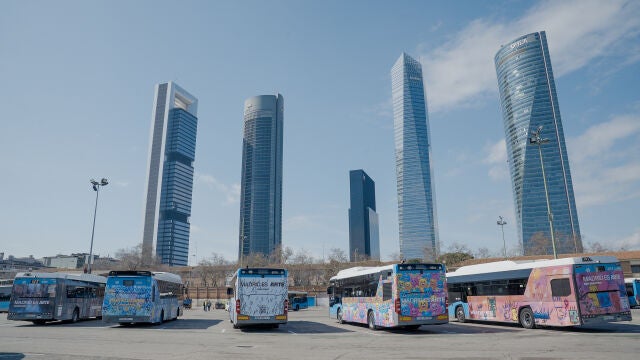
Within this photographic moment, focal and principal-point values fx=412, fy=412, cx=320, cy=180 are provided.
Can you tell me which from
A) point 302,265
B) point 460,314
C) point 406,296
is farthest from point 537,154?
point 406,296

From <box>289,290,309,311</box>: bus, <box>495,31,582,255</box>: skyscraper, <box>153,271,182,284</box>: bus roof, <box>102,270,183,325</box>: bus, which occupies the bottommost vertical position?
<box>289,290,309,311</box>: bus

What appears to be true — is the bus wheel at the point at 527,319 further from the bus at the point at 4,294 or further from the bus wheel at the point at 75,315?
the bus at the point at 4,294

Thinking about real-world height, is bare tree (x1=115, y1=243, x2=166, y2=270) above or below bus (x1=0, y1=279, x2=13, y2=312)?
above

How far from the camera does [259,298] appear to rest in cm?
1856

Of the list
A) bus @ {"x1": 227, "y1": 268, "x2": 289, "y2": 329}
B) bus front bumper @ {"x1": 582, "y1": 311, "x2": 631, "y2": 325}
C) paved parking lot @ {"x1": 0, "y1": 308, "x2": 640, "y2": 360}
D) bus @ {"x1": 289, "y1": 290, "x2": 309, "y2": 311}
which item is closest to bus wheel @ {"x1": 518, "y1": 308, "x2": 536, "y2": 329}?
bus front bumper @ {"x1": 582, "y1": 311, "x2": 631, "y2": 325}

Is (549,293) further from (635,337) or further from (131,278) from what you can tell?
(131,278)

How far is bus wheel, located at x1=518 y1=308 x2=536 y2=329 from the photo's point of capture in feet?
61.0

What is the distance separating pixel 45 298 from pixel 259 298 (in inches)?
551

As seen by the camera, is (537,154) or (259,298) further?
(537,154)

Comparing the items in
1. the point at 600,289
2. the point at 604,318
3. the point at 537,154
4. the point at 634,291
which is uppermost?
the point at 537,154

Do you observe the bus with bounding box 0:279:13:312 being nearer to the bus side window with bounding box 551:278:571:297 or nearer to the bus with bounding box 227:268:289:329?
the bus with bounding box 227:268:289:329

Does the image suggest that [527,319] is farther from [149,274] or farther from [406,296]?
[149,274]

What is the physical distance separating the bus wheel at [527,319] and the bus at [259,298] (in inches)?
431

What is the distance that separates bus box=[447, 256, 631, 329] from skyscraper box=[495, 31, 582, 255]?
13563 cm
